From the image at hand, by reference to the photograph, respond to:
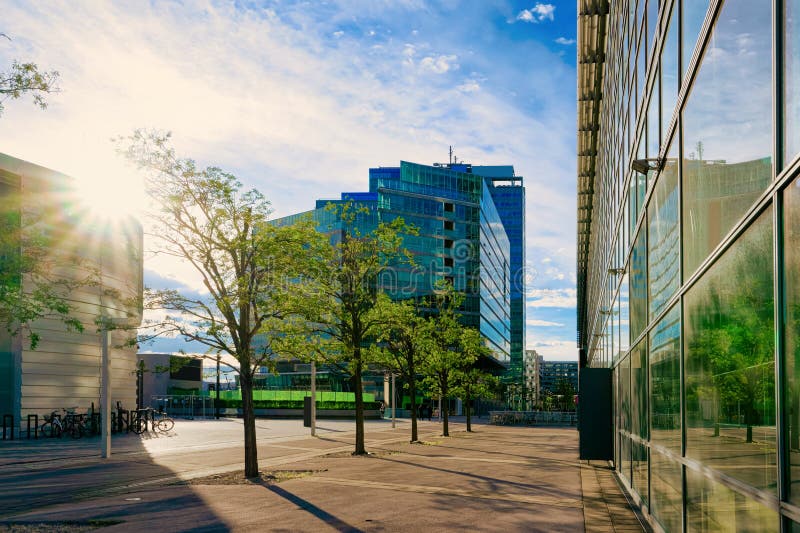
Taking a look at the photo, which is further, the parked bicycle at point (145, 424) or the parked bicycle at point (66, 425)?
the parked bicycle at point (145, 424)

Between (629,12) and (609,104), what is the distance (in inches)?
328

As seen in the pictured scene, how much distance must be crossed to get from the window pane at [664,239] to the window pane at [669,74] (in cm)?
53

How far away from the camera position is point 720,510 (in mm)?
5871

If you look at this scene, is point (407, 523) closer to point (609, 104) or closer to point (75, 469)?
point (75, 469)

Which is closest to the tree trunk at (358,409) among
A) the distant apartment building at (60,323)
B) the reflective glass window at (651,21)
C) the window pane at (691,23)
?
the distant apartment building at (60,323)

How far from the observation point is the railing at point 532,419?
64.9 meters

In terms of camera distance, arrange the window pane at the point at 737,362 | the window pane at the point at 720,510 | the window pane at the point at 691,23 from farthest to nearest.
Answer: the window pane at the point at 691,23, the window pane at the point at 720,510, the window pane at the point at 737,362

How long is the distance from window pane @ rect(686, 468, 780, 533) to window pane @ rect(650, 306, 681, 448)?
0.96 meters

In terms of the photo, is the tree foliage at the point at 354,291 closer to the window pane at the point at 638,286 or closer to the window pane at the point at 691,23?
the window pane at the point at 638,286

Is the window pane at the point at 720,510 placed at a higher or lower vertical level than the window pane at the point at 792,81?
lower

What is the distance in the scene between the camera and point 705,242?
6.33m

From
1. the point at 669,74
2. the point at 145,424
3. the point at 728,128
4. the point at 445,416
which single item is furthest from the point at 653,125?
the point at 145,424

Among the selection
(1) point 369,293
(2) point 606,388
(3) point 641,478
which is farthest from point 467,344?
(3) point 641,478

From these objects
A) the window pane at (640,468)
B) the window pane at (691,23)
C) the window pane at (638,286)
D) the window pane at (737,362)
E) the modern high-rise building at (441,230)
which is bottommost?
the window pane at (640,468)
